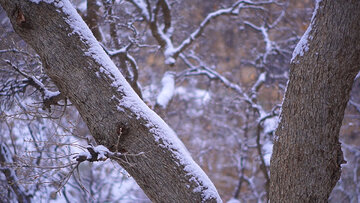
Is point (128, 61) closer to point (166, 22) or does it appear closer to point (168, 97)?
point (168, 97)

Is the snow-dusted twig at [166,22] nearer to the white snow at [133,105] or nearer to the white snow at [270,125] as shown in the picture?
the white snow at [270,125]

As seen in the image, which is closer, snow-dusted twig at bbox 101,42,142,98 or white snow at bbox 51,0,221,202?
white snow at bbox 51,0,221,202

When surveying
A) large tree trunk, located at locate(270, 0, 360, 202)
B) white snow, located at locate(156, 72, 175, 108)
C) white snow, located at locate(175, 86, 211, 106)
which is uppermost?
white snow, located at locate(175, 86, 211, 106)

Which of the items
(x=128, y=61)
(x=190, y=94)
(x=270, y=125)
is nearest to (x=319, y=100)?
(x=128, y=61)

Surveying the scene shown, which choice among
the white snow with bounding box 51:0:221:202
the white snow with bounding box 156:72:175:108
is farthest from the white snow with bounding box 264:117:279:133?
the white snow with bounding box 51:0:221:202

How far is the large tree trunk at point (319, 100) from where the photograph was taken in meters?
2.63

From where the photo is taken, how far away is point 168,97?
264 inches

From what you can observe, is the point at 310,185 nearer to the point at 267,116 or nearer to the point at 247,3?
the point at 267,116

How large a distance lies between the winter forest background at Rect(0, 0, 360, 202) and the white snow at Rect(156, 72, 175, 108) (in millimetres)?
25

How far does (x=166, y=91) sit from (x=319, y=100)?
452cm

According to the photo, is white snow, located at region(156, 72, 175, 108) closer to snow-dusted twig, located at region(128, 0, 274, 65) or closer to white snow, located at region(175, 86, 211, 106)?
snow-dusted twig, located at region(128, 0, 274, 65)

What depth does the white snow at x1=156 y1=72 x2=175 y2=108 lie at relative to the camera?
6502 mm

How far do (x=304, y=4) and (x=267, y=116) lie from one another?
8071 mm

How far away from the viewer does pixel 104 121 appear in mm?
2857
